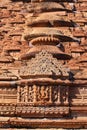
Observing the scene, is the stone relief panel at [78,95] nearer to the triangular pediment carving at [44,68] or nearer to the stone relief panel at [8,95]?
the triangular pediment carving at [44,68]

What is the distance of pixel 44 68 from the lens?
9.30 m

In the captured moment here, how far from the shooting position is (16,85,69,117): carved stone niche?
29.7ft

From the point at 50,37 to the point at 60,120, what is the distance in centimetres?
187

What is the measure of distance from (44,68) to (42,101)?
0.57 m

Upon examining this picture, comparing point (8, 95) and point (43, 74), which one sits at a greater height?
point (43, 74)

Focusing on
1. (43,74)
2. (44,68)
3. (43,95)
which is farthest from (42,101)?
(44,68)

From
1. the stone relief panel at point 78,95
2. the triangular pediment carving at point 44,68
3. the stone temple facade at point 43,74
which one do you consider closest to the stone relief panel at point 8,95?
the stone temple facade at point 43,74

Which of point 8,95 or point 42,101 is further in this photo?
point 8,95

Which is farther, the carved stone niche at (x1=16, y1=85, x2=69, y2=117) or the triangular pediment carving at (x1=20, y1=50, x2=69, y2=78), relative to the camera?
the triangular pediment carving at (x1=20, y1=50, x2=69, y2=78)

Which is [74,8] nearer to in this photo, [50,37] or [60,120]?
[50,37]

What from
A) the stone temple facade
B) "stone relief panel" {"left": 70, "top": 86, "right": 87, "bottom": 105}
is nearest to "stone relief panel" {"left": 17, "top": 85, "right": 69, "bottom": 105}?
the stone temple facade

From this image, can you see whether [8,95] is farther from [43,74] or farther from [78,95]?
[78,95]

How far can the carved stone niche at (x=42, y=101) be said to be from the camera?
9047mm

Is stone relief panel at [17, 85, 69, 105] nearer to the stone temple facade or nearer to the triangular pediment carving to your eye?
the stone temple facade
